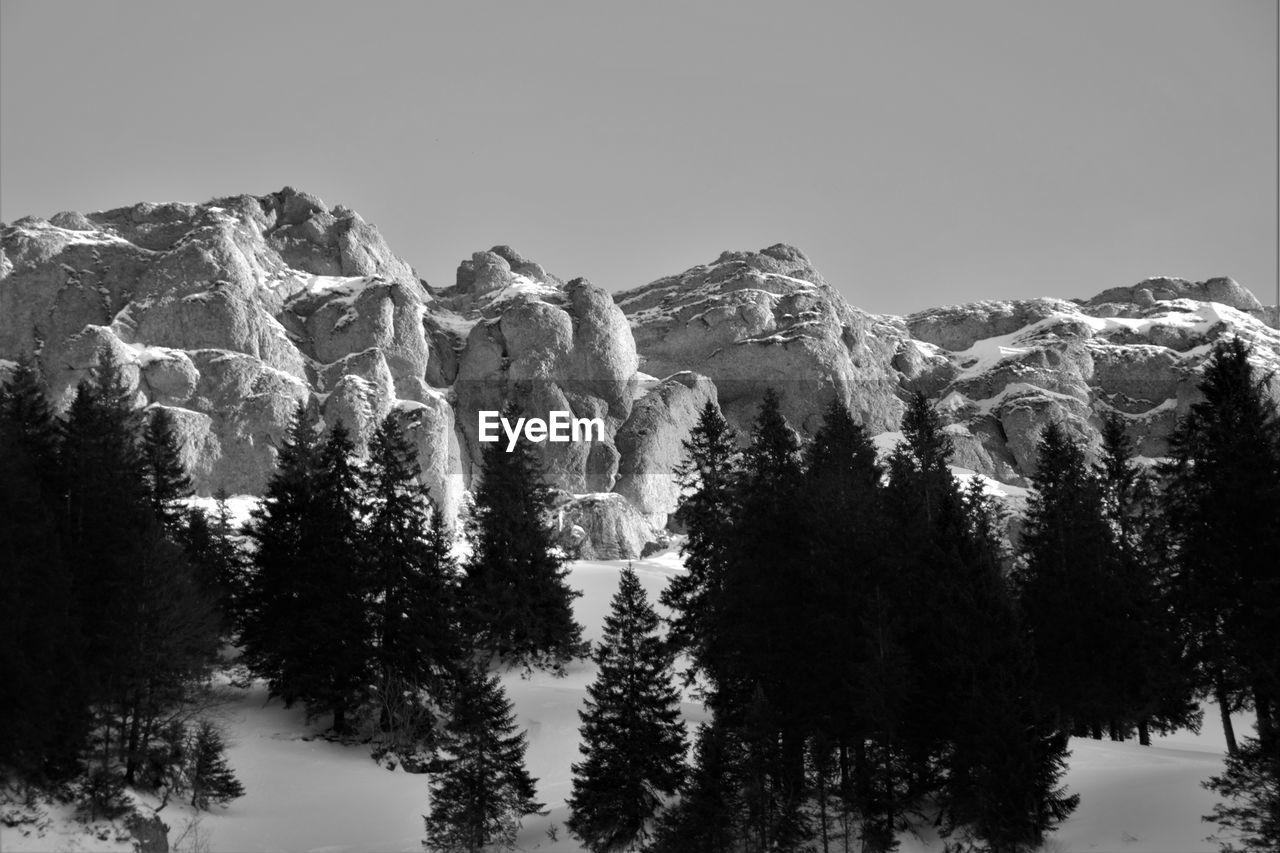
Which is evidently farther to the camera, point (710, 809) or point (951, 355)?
point (951, 355)

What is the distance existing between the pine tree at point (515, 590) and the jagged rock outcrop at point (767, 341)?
58.2m

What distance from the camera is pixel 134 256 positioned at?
97.9 metres

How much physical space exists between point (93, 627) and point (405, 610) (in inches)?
469

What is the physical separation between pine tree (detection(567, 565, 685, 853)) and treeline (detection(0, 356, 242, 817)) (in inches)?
422

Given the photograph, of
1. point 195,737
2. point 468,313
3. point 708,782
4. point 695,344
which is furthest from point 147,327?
point 708,782

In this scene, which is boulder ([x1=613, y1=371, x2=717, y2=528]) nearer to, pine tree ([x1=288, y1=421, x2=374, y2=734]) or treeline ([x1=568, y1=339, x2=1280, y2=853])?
pine tree ([x1=288, y1=421, x2=374, y2=734])

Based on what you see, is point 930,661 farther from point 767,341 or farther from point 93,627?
point 767,341

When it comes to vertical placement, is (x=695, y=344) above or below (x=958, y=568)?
above

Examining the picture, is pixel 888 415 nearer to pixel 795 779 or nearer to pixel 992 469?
pixel 992 469

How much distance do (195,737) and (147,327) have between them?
216ft

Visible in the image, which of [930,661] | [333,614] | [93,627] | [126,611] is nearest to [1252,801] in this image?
[930,661]

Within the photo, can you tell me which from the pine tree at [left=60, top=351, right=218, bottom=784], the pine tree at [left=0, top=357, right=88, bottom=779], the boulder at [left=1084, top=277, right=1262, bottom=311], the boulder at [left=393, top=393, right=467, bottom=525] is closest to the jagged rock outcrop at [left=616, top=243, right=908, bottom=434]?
the boulder at [left=393, top=393, right=467, bottom=525]

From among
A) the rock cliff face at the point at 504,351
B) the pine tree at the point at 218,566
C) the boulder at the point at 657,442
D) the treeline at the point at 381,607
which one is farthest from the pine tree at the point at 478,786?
the boulder at the point at 657,442

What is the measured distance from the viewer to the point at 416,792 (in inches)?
1332
